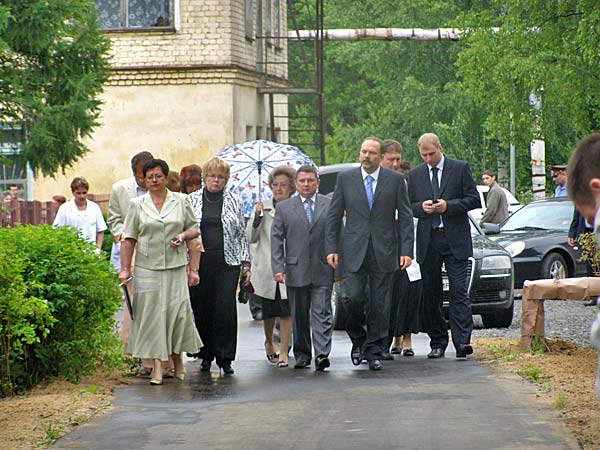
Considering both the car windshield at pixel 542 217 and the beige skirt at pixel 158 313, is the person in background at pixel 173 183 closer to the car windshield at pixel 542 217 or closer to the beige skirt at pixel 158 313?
the beige skirt at pixel 158 313

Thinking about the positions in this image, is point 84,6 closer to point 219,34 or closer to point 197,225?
point 219,34

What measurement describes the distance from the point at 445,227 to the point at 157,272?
2.84m

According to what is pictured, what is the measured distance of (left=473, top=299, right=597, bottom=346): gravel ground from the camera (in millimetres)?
15609

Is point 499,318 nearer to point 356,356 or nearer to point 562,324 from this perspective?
point 562,324

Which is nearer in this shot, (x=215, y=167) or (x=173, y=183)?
(x=215, y=167)

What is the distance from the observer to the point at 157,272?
11742mm

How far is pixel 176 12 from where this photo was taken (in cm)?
3341

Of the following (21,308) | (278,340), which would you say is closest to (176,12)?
(278,340)

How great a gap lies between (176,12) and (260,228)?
20.5 metres

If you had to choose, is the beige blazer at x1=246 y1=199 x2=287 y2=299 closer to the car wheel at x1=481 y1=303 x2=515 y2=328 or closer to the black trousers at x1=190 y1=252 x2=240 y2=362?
the black trousers at x1=190 y1=252 x2=240 y2=362

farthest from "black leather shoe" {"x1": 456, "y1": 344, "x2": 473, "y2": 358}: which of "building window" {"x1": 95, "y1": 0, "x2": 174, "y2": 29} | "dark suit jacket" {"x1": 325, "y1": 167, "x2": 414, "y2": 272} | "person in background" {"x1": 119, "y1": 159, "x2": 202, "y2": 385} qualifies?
"building window" {"x1": 95, "y1": 0, "x2": 174, "y2": 29}

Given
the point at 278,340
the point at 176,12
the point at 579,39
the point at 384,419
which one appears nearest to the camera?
the point at 384,419

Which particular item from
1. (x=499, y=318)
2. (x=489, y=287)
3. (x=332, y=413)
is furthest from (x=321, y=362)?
(x=499, y=318)

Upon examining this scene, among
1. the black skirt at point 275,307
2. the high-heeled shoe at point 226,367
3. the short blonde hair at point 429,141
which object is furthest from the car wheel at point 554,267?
the high-heeled shoe at point 226,367
